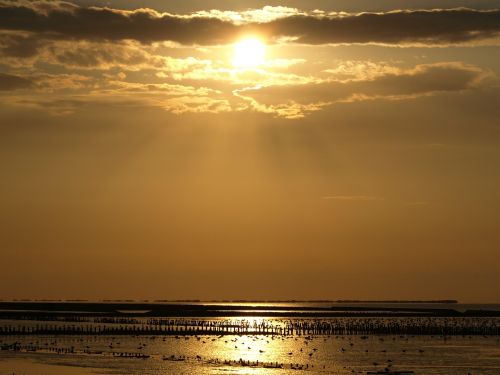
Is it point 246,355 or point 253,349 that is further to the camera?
point 253,349

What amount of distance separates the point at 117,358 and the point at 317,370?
17996 millimetres

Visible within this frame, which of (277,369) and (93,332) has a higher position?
(93,332)

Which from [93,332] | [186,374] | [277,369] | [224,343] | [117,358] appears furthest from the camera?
[93,332]

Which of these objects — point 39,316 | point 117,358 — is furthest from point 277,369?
point 39,316

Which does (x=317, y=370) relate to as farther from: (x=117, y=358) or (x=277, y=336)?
(x=277, y=336)

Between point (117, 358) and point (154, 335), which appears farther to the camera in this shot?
point (154, 335)

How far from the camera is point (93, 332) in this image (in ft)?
387

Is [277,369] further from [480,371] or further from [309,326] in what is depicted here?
[309,326]

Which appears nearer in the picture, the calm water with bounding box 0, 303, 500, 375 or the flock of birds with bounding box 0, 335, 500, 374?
the calm water with bounding box 0, 303, 500, 375

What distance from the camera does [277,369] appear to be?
76500 millimetres

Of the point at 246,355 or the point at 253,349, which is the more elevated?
the point at 253,349

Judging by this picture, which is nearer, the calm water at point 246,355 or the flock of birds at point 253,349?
the calm water at point 246,355

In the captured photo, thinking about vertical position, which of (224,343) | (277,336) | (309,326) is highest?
(309,326)

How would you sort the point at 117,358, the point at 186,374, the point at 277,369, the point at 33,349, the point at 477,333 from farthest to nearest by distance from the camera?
the point at 477,333
the point at 33,349
the point at 117,358
the point at 277,369
the point at 186,374
